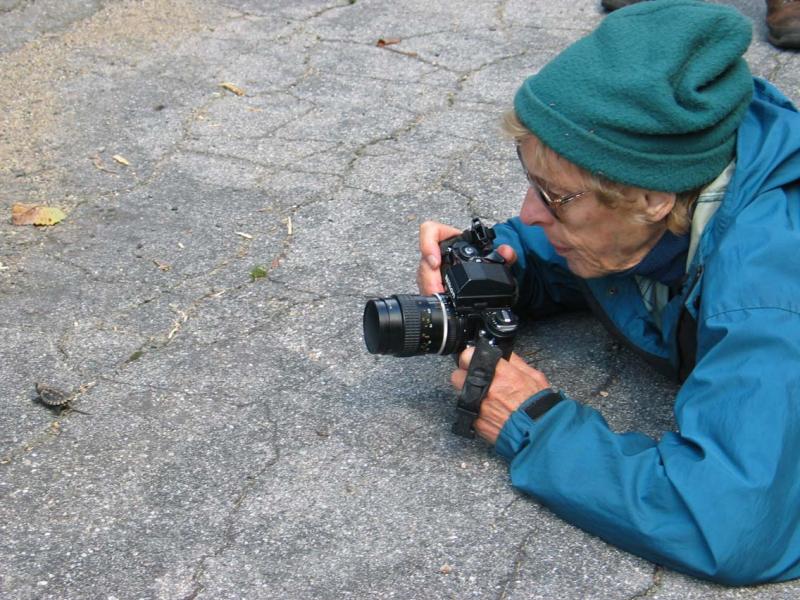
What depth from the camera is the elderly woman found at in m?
1.87

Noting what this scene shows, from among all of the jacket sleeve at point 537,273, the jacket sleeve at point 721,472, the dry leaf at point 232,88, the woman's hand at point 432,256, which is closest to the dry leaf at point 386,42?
the dry leaf at point 232,88

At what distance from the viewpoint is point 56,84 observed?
398 cm

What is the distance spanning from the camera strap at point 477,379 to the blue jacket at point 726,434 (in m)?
0.08

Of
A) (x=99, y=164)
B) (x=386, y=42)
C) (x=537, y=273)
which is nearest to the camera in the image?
(x=537, y=273)

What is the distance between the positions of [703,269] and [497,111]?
194 centimetres

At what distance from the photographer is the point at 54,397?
250cm

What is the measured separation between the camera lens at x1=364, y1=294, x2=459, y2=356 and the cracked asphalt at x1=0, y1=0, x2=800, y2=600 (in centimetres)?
21

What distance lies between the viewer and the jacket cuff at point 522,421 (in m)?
2.16

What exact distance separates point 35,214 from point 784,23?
2.77 m

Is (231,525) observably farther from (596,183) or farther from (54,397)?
(596,183)

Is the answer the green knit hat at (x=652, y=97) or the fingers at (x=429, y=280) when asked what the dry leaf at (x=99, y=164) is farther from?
the green knit hat at (x=652, y=97)

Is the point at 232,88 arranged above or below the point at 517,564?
below

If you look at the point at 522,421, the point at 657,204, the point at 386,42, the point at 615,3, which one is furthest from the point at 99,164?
the point at 615,3

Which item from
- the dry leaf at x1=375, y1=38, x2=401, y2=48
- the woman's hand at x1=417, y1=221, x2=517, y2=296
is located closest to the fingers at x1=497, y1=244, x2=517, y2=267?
the woman's hand at x1=417, y1=221, x2=517, y2=296
